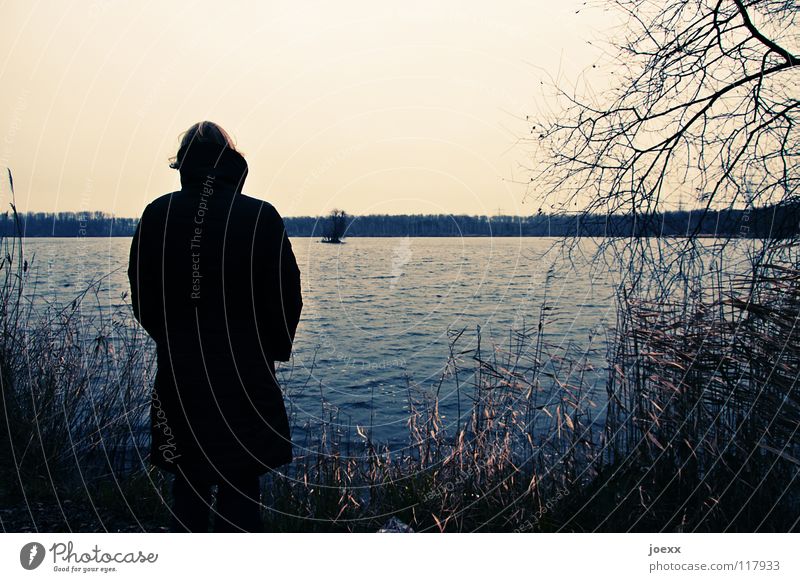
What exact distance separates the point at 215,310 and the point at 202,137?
813 mm

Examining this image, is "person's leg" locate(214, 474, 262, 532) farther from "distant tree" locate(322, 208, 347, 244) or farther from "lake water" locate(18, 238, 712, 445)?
"distant tree" locate(322, 208, 347, 244)

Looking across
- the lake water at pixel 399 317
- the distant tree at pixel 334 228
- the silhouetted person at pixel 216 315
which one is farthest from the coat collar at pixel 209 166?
the distant tree at pixel 334 228

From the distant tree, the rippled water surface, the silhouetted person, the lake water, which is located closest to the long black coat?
the silhouetted person

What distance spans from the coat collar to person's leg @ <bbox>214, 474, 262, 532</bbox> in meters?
1.37

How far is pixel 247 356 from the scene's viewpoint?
2.65 m

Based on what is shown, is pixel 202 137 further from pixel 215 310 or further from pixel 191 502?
pixel 191 502

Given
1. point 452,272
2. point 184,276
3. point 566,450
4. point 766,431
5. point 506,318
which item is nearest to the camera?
point 184,276

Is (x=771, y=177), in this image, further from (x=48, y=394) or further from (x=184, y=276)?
(x=48, y=394)

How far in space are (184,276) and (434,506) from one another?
2.56 meters

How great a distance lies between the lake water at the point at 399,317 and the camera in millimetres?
7074

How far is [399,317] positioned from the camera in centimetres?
1766

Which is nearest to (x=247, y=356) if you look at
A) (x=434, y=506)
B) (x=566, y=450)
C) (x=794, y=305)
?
(x=434, y=506)

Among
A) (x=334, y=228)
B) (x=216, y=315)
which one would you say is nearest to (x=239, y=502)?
(x=216, y=315)
